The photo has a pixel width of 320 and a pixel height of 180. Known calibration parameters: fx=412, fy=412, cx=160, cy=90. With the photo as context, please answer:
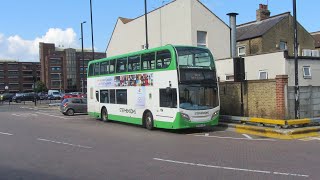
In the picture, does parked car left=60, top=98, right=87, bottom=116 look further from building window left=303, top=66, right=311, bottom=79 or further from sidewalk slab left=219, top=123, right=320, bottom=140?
sidewalk slab left=219, top=123, right=320, bottom=140

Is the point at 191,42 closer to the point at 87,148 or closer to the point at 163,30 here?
Result: the point at 163,30

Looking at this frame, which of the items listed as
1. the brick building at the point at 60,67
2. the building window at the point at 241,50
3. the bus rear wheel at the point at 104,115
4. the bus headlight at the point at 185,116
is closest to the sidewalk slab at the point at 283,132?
the bus headlight at the point at 185,116

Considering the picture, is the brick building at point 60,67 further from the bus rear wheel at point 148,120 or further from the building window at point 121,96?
the bus rear wheel at point 148,120

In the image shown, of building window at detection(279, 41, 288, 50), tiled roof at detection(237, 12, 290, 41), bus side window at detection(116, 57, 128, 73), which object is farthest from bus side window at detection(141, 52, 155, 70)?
building window at detection(279, 41, 288, 50)

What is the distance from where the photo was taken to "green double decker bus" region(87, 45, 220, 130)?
18141mm

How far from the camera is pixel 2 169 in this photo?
1030cm

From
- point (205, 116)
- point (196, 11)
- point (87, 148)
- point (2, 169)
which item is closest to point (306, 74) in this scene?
point (205, 116)

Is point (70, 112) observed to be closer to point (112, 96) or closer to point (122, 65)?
point (112, 96)

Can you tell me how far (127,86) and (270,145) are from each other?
33.7ft

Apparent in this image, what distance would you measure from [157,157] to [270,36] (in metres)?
25.7

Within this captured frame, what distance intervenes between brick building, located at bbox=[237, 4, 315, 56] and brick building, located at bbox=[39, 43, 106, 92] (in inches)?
4770

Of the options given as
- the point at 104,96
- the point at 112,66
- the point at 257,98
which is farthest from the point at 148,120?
the point at 104,96

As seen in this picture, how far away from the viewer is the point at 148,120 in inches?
803

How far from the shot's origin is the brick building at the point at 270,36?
113ft
